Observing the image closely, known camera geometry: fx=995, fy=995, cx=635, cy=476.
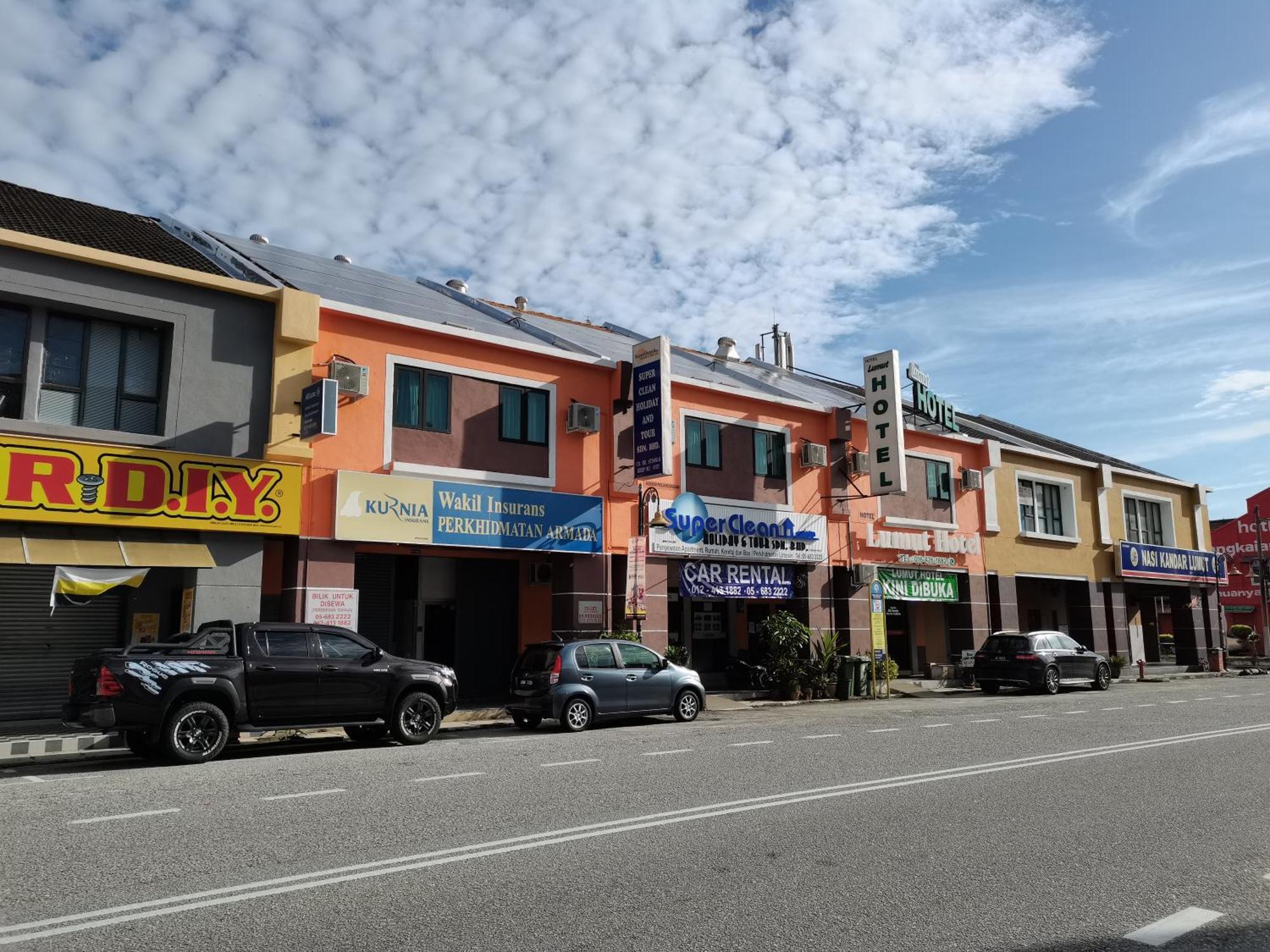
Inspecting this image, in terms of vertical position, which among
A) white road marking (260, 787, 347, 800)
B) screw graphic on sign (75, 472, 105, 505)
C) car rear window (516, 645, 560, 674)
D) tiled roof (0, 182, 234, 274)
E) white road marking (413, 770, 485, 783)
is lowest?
white road marking (260, 787, 347, 800)

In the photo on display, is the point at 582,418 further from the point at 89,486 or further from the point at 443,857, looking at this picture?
the point at 443,857

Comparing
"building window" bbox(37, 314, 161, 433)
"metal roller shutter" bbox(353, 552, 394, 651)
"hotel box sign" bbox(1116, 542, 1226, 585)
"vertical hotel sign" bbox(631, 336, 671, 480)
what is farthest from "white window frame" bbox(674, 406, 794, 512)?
"hotel box sign" bbox(1116, 542, 1226, 585)

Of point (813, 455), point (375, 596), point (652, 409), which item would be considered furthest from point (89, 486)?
point (813, 455)

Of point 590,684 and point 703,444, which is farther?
point 703,444

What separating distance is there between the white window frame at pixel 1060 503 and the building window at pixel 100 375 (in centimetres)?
2485

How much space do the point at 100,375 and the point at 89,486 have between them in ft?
6.64

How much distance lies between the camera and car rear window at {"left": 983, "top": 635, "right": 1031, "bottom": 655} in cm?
2434

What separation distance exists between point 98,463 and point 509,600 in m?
9.81

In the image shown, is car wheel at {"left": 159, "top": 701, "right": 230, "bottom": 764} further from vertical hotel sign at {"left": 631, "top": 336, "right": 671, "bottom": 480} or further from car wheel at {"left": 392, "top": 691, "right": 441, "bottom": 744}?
vertical hotel sign at {"left": 631, "top": 336, "right": 671, "bottom": 480}

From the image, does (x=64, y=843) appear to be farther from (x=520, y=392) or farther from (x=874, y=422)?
(x=874, y=422)

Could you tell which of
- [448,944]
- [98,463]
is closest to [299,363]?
[98,463]

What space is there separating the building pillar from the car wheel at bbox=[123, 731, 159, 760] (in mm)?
9205

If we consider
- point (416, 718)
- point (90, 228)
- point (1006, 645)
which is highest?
point (90, 228)

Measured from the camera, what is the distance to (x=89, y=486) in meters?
14.8
